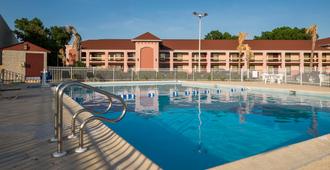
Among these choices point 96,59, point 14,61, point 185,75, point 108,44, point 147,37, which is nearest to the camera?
point 14,61

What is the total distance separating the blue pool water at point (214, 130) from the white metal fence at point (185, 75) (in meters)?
11.4

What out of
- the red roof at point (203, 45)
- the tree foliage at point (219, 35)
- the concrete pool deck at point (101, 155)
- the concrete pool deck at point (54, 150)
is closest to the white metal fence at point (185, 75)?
the red roof at point (203, 45)

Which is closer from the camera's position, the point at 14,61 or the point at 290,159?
the point at 290,159

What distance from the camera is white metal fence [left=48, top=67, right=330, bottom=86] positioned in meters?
22.3

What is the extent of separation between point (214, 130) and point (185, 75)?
74.4ft

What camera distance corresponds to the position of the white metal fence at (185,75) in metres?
22.3

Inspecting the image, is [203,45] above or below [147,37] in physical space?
below

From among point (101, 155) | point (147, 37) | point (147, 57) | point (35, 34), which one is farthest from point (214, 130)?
point (35, 34)

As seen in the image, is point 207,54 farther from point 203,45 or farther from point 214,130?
point 214,130

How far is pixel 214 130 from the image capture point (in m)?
7.44

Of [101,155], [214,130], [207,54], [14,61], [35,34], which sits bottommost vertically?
[214,130]

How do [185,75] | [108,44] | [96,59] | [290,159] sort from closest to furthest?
[290,159], [185,75], [96,59], [108,44]

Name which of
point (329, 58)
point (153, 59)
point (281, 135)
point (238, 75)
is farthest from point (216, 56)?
point (281, 135)

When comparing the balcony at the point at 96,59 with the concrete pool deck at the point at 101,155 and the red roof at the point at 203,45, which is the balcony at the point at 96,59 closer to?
the red roof at the point at 203,45
